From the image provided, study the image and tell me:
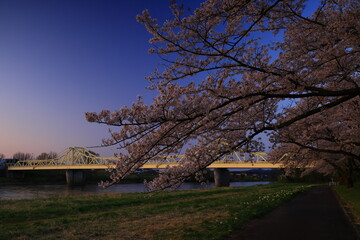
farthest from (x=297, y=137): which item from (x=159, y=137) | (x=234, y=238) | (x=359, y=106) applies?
(x=159, y=137)

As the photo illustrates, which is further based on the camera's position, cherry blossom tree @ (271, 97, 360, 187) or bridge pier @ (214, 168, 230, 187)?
bridge pier @ (214, 168, 230, 187)

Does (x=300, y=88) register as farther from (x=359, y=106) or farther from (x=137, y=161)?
(x=359, y=106)

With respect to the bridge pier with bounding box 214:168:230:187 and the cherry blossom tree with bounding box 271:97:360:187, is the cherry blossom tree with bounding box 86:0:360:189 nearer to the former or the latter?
the cherry blossom tree with bounding box 271:97:360:187

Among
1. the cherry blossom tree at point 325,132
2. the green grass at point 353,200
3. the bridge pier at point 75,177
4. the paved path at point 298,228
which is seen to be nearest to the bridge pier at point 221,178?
the bridge pier at point 75,177

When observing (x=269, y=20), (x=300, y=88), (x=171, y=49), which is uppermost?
(x=269, y=20)

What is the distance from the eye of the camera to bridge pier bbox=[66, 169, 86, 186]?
256ft

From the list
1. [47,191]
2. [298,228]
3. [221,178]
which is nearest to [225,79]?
[298,228]

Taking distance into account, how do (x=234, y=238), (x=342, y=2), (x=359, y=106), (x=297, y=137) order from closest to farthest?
(x=342, y=2), (x=234, y=238), (x=359, y=106), (x=297, y=137)

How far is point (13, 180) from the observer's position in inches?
2953

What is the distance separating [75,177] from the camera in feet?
260

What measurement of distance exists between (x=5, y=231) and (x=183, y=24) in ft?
28.6

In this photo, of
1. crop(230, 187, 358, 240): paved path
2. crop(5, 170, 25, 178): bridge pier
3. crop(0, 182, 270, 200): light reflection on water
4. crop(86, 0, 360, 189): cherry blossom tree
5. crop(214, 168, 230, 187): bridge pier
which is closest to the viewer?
crop(86, 0, 360, 189): cherry blossom tree

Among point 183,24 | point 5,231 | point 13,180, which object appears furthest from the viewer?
point 13,180

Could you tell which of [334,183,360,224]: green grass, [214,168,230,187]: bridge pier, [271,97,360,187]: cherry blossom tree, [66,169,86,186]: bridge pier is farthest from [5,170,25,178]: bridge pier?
[271,97,360,187]: cherry blossom tree
